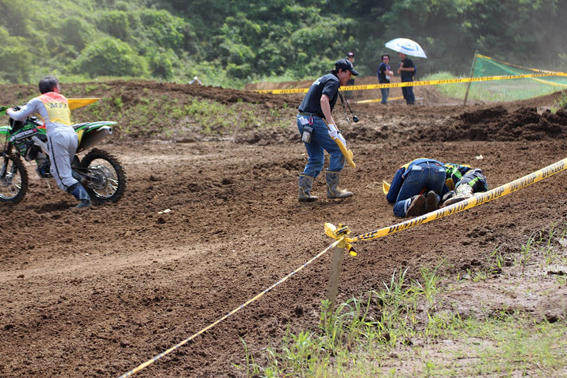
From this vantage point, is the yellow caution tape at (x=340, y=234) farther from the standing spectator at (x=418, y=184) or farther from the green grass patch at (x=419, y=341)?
the standing spectator at (x=418, y=184)

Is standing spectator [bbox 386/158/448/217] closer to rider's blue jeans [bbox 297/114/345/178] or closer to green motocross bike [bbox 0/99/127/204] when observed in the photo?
rider's blue jeans [bbox 297/114/345/178]

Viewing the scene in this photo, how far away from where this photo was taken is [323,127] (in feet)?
25.4

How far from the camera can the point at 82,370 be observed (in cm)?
398

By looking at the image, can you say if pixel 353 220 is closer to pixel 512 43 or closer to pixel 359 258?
pixel 359 258

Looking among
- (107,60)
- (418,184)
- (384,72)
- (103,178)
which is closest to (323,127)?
(418,184)

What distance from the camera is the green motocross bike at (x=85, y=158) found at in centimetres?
851

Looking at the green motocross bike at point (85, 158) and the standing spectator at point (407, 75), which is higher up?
the standing spectator at point (407, 75)

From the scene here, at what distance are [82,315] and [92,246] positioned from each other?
86.1 inches

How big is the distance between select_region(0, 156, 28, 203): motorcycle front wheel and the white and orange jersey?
90cm

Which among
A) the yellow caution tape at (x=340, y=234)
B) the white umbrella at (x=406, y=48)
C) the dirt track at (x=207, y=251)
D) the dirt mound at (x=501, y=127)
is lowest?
the dirt track at (x=207, y=251)

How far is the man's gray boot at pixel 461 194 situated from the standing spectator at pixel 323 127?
1874 mm

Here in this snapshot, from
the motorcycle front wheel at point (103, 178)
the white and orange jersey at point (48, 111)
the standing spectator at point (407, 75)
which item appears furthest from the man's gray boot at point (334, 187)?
the standing spectator at point (407, 75)

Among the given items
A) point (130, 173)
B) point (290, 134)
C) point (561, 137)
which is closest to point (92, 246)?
point (130, 173)

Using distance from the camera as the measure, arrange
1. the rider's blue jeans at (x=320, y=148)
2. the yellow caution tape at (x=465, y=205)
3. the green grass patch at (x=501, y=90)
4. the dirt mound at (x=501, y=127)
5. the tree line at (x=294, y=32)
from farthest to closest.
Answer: the tree line at (x=294, y=32), the green grass patch at (x=501, y=90), the dirt mound at (x=501, y=127), the rider's blue jeans at (x=320, y=148), the yellow caution tape at (x=465, y=205)
